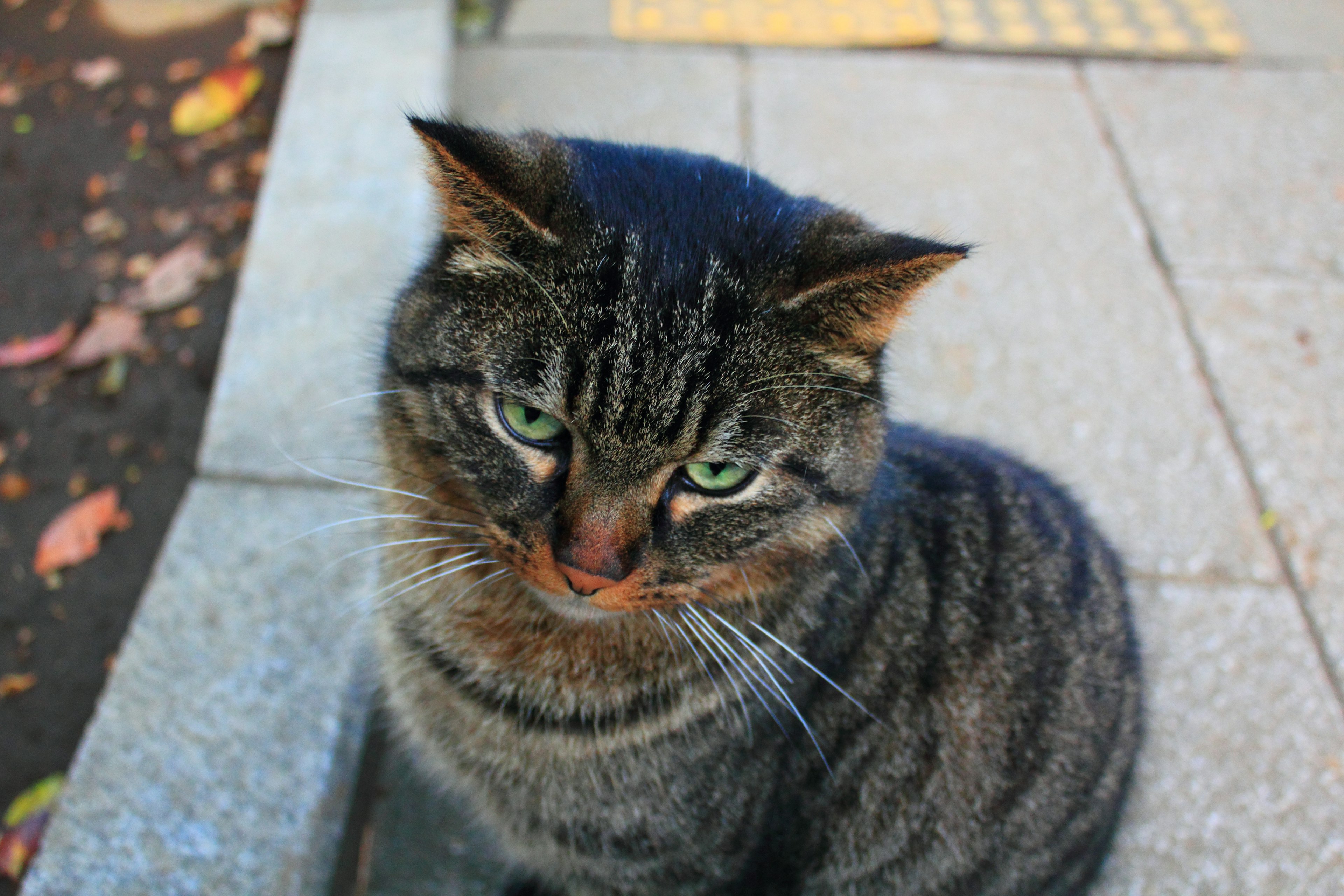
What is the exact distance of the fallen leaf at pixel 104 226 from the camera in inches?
121

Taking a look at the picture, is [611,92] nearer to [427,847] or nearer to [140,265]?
[140,265]

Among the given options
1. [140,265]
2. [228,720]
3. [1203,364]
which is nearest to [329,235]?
[140,265]

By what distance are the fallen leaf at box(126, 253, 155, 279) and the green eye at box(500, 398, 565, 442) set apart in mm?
2256

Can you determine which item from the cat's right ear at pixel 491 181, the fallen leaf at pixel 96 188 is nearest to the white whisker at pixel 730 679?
the cat's right ear at pixel 491 181

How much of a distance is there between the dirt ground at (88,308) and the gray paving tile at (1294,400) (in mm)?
3023

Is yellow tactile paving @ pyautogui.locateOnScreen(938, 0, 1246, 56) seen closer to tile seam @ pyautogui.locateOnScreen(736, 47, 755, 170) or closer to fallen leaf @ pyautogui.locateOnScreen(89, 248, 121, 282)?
tile seam @ pyautogui.locateOnScreen(736, 47, 755, 170)

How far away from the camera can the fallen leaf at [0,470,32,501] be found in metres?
2.49

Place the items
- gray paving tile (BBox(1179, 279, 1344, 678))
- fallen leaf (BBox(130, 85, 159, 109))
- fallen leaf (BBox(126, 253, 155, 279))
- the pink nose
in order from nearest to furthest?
the pink nose < gray paving tile (BBox(1179, 279, 1344, 678)) < fallen leaf (BBox(126, 253, 155, 279)) < fallen leaf (BBox(130, 85, 159, 109))

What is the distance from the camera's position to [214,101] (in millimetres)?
3449

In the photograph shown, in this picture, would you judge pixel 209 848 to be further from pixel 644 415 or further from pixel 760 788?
pixel 644 415

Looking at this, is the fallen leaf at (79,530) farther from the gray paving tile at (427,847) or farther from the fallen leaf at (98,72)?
the fallen leaf at (98,72)

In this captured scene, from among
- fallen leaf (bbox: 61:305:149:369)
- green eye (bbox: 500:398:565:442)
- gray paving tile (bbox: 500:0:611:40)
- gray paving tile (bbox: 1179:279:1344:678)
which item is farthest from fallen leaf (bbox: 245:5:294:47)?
gray paving tile (bbox: 1179:279:1344:678)

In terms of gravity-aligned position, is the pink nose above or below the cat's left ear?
below

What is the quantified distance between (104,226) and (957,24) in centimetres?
336
